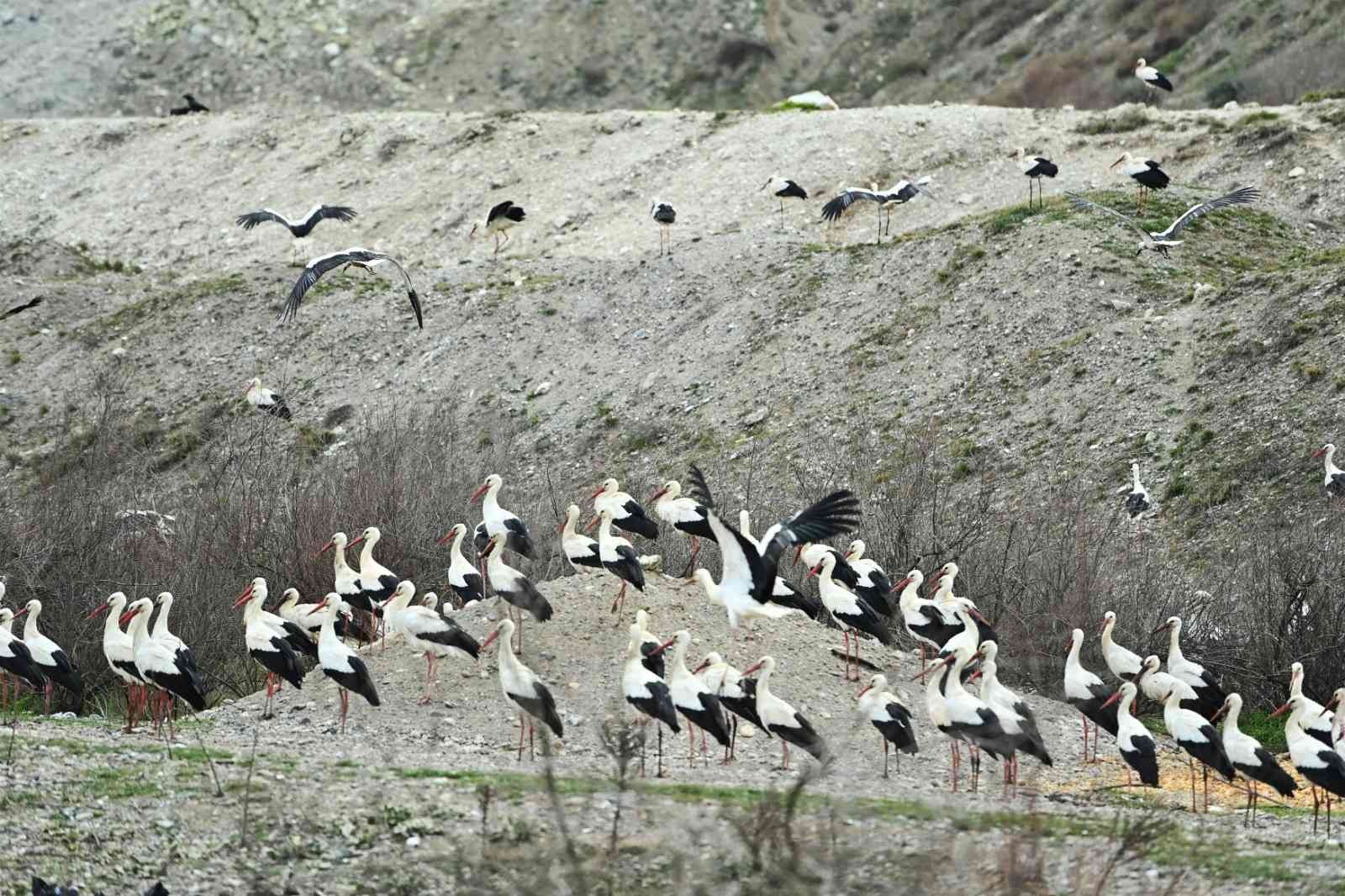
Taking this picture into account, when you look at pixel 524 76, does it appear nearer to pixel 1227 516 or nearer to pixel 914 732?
pixel 1227 516

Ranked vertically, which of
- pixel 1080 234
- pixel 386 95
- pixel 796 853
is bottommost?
pixel 796 853

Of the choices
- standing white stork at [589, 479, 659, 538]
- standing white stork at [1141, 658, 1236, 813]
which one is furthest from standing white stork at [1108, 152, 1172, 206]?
standing white stork at [1141, 658, 1236, 813]

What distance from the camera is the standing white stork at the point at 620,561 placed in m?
15.2

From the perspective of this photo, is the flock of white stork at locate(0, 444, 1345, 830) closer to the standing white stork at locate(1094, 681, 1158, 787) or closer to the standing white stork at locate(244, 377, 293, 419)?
the standing white stork at locate(1094, 681, 1158, 787)

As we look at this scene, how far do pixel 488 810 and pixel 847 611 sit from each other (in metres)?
5.25

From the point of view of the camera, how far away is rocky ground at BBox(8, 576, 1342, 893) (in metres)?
10.1

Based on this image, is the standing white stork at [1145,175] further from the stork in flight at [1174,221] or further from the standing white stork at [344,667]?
the standing white stork at [344,667]

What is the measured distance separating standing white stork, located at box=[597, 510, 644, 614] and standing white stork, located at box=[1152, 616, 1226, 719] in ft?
13.6

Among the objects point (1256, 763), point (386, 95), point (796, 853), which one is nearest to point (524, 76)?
point (386, 95)

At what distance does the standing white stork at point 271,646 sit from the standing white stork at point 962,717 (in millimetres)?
4271

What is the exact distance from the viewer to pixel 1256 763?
40.9 ft

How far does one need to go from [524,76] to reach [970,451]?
123 ft

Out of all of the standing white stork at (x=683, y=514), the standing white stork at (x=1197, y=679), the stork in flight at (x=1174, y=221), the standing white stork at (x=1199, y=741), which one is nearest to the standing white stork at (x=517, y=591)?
the standing white stork at (x=683, y=514)

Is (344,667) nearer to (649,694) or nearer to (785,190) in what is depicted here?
(649,694)
